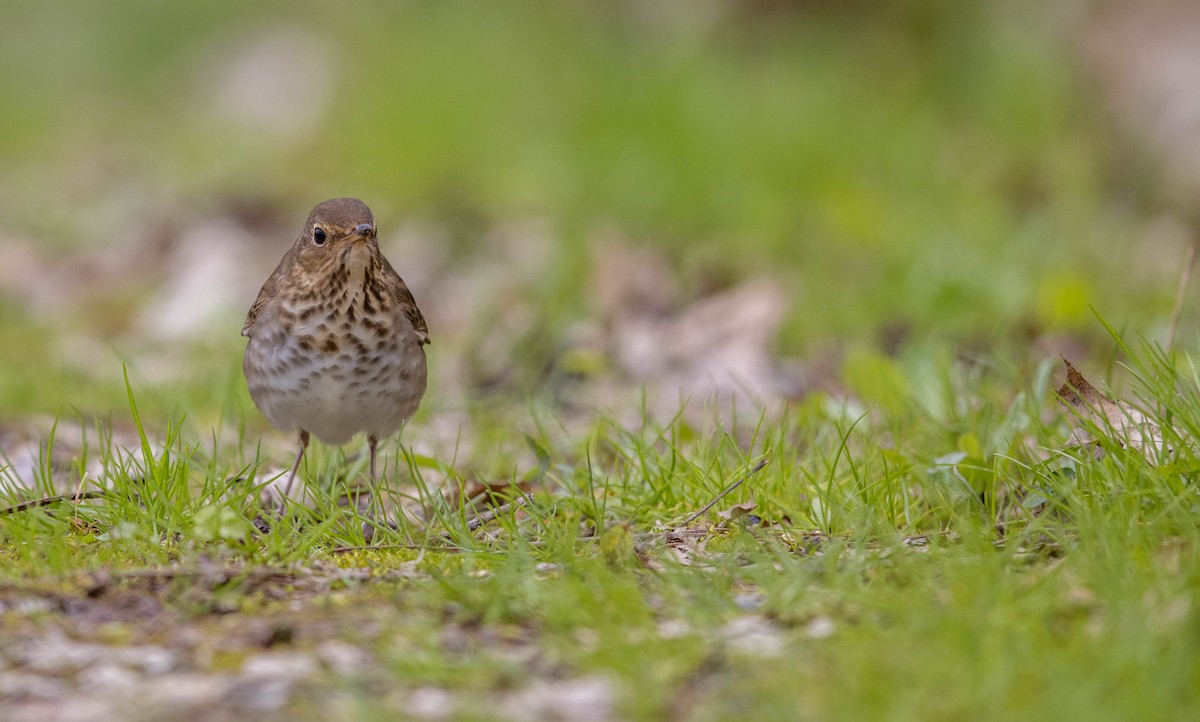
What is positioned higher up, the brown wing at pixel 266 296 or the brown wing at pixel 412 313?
the brown wing at pixel 266 296

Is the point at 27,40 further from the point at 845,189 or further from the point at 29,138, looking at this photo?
the point at 845,189

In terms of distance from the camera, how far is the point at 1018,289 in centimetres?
621

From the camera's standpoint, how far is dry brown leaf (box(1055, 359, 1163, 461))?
3461 millimetres

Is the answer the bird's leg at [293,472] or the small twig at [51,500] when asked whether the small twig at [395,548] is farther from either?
the small twig at [51,500]

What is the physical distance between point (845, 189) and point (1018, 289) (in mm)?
1747

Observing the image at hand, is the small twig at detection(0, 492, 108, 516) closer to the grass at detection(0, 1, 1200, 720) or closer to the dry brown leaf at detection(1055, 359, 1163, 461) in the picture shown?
the grass at detection(0, 1, 1200, 720)

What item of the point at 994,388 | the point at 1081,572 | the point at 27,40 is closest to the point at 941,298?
the point at 994,388

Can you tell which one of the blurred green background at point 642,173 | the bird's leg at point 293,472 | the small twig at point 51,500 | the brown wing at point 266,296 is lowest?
the small twig at point 51,500

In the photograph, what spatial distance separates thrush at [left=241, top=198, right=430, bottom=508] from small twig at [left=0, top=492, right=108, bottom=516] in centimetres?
63

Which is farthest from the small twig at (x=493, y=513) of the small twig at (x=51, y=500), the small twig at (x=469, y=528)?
the small twig at (x=51, y=500)

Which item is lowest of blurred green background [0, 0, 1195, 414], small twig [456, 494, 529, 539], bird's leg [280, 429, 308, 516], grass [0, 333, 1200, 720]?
grass [0, 333, 1200, 720]

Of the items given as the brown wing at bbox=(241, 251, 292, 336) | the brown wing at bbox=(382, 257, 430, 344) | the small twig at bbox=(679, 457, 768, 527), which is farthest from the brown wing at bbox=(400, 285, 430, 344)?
the small twig at bbox=(679, 457, 768, 527)

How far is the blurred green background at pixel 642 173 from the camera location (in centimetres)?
632

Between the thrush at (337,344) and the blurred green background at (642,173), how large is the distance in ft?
2.04
